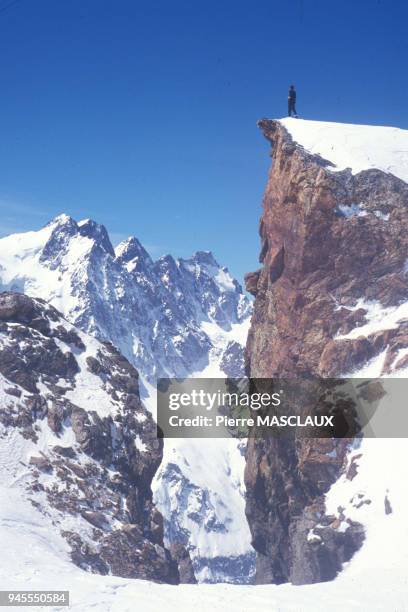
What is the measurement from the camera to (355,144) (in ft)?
251

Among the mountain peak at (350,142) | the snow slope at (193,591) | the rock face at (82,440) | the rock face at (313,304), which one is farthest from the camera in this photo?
the mountain peak at (350,142)

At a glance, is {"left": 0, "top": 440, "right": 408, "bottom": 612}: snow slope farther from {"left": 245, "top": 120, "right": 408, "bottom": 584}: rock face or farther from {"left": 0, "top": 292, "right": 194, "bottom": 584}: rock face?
{"left": 245, "top": 120, "right": 408, "bottom": 584}: rock face

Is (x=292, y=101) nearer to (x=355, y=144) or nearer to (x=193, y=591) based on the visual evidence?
(x=355, y=144)

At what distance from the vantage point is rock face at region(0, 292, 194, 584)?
54281 millimetres

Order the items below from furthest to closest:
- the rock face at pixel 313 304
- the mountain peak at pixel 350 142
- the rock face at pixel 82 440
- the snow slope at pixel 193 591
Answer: the mountain peak at pixel 350 142 < the rock face at pixel 313 304 < the rock face at pixel 82 440 < the snow slope at pixel 193 591

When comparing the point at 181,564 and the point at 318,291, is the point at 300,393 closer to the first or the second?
the point at 318,291

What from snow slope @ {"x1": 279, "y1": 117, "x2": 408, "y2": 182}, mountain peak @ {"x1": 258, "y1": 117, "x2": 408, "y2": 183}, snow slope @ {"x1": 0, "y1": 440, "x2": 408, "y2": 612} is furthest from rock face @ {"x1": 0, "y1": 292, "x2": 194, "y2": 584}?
snow slope @ {"x1": 279, "y1": 117, "x2": 408, "y2": 182}

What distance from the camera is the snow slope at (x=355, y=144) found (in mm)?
72938

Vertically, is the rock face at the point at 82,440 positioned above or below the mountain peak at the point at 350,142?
below

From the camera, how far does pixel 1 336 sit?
70875mm

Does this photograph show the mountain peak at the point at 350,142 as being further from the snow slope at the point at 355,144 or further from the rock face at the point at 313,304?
the rock face at the point at 313,304

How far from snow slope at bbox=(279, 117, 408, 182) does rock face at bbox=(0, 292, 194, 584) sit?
3090 cm

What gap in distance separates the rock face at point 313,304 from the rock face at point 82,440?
444 inches

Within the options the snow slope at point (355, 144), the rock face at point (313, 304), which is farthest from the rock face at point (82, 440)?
the snow slope at point (355, 144)
